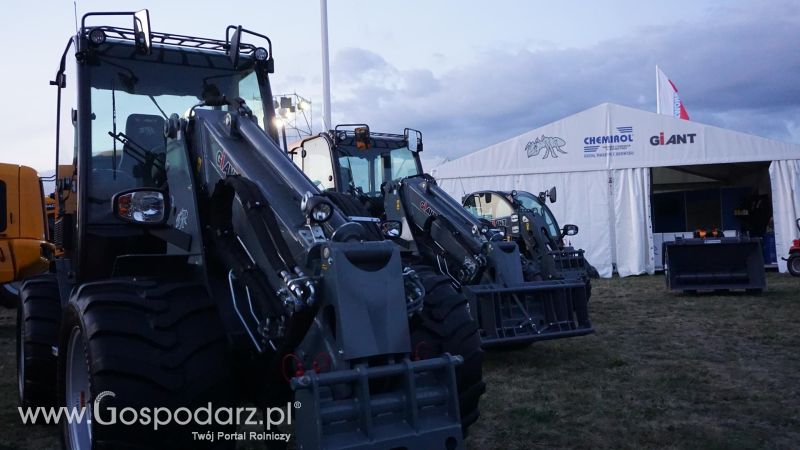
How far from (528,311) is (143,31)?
4.82 m

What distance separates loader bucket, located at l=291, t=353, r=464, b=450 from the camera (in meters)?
2.83

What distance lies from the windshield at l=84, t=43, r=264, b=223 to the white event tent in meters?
15.0

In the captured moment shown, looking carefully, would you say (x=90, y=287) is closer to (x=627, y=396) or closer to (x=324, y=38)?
(x=627, y=396)

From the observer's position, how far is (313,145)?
10.4 metres

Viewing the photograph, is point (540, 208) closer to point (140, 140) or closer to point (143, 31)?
point (140, 140)

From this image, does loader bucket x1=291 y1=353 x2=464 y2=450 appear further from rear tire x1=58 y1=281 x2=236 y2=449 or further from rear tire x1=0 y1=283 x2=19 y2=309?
rear tire x1=0 y1=283 x2=19 y2=309

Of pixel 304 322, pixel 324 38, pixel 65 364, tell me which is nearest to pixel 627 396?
pixel 304 322

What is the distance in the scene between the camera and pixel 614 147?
62.5 feet

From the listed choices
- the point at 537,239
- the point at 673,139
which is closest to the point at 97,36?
the point at 537,239

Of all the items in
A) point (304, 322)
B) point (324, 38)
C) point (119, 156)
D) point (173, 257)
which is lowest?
point (304, 322)

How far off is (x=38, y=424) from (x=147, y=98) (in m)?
2.79

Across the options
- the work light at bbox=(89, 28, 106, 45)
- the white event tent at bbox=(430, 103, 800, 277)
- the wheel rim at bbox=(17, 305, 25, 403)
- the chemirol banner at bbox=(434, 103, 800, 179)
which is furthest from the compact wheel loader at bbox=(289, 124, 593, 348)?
the chemirol banner at bbox=(434, 103, 800, 179)

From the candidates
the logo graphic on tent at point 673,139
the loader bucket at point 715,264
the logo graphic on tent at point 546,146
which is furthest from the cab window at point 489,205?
the logo graphic on tent at point 673,139

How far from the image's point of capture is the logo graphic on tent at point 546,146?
63.6 ft
